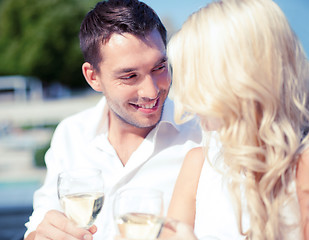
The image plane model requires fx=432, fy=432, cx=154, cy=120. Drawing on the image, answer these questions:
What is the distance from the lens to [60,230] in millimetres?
1751

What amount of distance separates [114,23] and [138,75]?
32 cm

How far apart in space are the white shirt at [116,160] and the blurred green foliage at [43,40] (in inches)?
897

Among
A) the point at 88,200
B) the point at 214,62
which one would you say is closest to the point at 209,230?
the point at 88,200

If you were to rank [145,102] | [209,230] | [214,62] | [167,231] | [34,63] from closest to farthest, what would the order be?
[167,231] → [214,62] → [209,230] → [145,102] → [34,63]

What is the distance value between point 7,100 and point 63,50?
4352 mm

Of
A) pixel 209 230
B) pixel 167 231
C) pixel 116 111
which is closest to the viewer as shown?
pixel 167 231

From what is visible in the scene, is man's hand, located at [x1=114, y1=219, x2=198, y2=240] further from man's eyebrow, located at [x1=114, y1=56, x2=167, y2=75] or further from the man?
man's eyebrow, located at [x1=114, y1=56, x2=167, y2=75]

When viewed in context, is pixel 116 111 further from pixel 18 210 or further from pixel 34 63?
pixel 34 63

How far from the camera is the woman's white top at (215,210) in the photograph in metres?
1.68

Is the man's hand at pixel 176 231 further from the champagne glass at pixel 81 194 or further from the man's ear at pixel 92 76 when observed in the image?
the man's ear at pixel 92 76

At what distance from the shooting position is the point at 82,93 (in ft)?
86.0

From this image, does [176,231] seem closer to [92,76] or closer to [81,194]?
[81,194]

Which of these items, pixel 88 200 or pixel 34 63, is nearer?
pixel 88 200

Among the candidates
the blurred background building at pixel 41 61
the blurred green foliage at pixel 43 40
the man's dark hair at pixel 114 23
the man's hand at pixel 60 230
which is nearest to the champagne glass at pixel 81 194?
the man's hand at pixel 60 230
